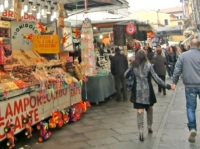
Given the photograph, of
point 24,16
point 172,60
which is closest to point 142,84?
point 24,16

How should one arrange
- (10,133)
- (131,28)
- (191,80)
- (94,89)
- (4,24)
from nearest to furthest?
(10,133) → (191,80) → (4,24) → (94,89) → (131,28)

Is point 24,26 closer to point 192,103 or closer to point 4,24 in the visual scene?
point 4,24

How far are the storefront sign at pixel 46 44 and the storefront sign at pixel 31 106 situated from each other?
42.0 inches

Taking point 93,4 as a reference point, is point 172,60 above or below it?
below

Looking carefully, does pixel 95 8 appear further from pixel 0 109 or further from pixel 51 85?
pixel 0 109

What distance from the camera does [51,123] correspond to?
19.2 feet

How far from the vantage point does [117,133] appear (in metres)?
5.62

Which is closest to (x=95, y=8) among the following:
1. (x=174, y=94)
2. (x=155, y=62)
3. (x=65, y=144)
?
(x=155, y=62)

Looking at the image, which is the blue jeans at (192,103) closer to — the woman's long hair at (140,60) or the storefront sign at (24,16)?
the woman's long hair at (140,60)

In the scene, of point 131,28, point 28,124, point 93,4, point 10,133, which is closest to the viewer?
point 10,133

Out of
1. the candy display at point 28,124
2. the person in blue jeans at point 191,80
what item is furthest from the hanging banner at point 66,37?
the person in blue jeans at point 191,80

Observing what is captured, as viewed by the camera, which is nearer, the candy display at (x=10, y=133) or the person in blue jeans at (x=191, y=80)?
the candy display at (x=10, y=133)

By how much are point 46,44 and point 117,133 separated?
2.89 metres

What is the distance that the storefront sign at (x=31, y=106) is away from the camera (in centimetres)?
464
